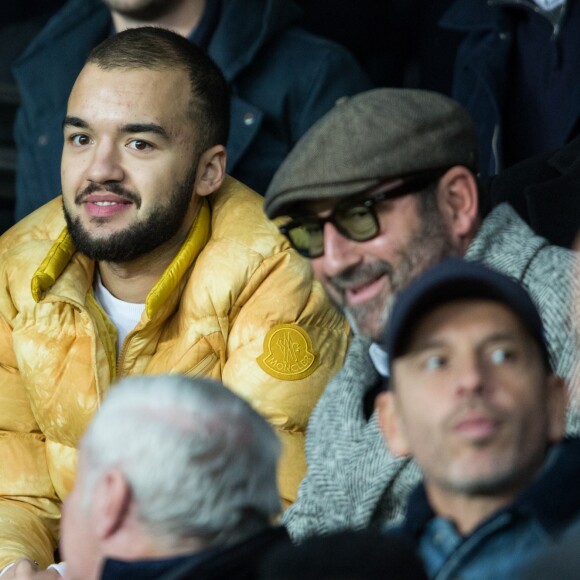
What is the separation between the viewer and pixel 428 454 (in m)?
2.12

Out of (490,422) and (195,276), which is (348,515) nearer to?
→ (490,422)

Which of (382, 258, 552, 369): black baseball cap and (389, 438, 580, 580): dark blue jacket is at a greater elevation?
(382, 258, 552, 369): black baseball cap

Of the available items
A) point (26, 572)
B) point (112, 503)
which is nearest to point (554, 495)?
point (112, 503)

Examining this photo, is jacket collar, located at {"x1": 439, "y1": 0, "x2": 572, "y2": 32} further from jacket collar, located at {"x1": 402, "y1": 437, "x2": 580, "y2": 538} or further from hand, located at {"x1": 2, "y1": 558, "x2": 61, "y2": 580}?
jacket collar, located at {"x1": 402, "y1": 437, "x2": 580, "y2": 538}

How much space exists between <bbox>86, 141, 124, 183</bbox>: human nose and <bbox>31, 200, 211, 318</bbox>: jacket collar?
0.74 ft

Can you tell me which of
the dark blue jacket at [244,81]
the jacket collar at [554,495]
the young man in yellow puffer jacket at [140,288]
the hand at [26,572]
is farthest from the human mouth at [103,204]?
the jacket collar at [554,495]

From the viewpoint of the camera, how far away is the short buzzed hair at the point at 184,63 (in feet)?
11.7

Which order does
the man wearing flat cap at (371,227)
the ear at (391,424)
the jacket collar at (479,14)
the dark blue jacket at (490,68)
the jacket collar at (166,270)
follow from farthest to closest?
the jacket collar at (479,14) < the dark blue jacket at (490,68) < the jacket collar at (166,270) < the man wearing flat cap at (371,227) < the ear at (391,424)

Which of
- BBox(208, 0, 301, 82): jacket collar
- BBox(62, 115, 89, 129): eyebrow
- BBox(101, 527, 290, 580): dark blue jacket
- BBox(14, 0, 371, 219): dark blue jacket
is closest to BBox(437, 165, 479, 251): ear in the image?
BBox(101, 527, 290, 580): dark blue jacket

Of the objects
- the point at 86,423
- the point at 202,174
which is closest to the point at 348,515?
the point at 86,423

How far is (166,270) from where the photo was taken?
347 cm

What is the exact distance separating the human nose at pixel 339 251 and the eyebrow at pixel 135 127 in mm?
896

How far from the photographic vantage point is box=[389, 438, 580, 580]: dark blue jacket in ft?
6.68

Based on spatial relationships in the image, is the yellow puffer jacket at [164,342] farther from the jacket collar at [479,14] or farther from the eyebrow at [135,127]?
the jacket collar at [479,14]
